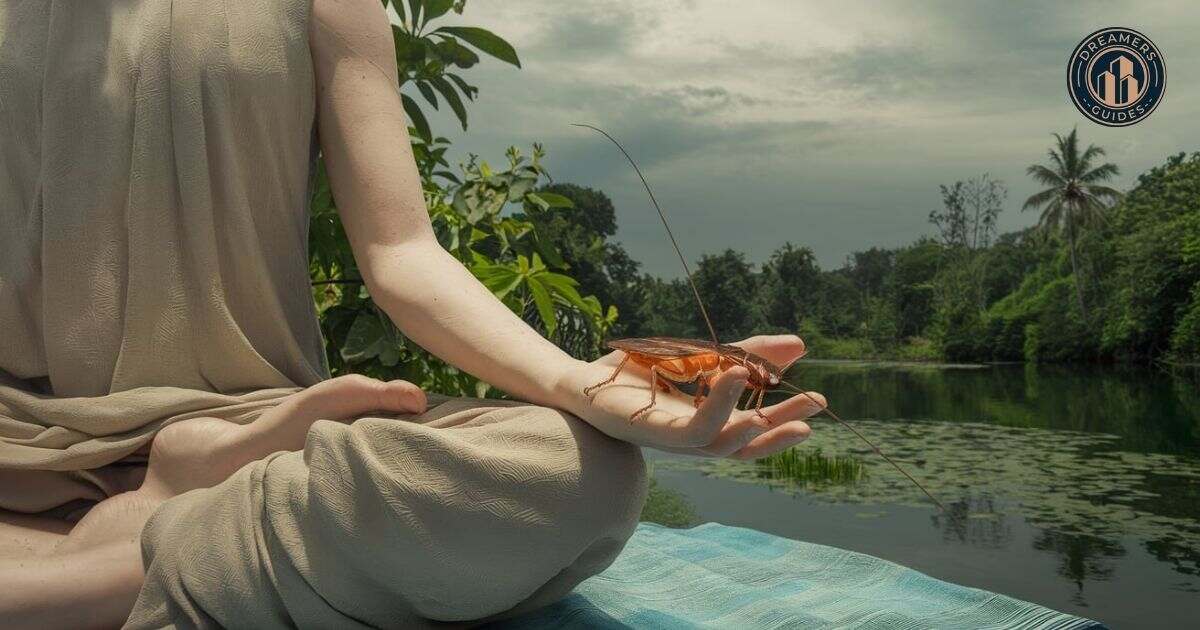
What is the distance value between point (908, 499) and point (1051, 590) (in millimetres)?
1477

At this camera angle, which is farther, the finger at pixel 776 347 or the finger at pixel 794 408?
the finger at pixel 776 347

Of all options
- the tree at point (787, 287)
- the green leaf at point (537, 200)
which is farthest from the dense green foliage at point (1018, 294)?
the green leaf at point (537, 200)

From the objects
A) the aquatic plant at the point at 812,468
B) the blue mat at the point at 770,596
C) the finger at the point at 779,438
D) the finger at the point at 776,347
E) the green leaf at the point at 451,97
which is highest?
the green leaf at the point at 451,97

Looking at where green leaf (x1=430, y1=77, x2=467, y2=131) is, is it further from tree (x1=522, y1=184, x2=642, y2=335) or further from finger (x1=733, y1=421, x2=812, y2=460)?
tree (x1=522, y1=184, x2=642, y2=335)

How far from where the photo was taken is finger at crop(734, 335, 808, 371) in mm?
1695

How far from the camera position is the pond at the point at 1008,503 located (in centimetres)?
735

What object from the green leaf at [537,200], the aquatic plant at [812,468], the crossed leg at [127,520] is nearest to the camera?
the crossed leg at [127,520]

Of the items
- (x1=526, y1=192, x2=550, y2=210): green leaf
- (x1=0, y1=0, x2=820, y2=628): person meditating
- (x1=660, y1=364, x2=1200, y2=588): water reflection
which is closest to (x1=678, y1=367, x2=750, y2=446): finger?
(x1=0, y1=0, x2=820, y2=628): person meditating

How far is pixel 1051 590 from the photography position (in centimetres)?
733

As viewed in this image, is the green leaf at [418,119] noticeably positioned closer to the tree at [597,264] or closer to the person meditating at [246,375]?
the person meditating at [246,375]

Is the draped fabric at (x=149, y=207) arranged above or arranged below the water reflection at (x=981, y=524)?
above

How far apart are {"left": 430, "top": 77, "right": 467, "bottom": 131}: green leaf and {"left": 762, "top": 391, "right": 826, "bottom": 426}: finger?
207cm

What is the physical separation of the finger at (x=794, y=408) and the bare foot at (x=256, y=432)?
2.02ft

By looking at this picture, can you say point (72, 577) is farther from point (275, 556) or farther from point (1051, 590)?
point (1051, 590)
